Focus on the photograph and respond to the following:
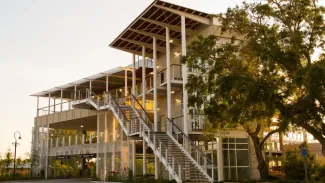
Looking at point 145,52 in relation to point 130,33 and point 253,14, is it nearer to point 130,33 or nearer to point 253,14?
point 130,33

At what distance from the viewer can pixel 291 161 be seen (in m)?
24.2

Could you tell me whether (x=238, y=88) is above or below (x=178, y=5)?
below

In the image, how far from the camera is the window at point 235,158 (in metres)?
26.0

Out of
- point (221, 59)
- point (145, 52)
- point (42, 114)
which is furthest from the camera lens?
point (42, 114)

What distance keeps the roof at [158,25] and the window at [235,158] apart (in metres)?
8.20

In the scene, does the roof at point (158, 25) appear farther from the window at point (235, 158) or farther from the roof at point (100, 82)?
the window at point (235, 158)

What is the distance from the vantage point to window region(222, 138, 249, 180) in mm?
26031

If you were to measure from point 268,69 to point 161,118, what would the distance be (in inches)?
602

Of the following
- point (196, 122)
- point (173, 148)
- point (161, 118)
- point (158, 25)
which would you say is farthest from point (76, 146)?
point (196, 122)

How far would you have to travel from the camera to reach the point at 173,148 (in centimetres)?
2497

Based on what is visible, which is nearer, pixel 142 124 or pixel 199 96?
pixel 199 96

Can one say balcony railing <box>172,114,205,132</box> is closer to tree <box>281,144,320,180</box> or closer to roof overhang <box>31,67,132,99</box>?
tree <box>281,144,320,180</box>

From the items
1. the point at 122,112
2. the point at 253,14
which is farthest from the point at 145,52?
the point at 253,14

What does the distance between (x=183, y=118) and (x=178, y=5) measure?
7261 millimetres
